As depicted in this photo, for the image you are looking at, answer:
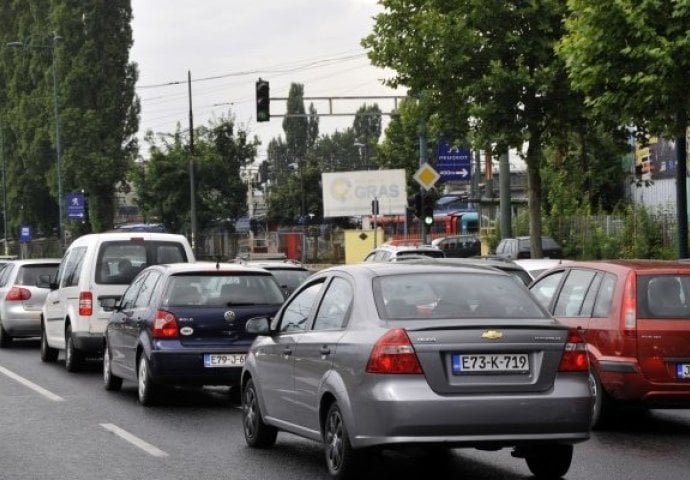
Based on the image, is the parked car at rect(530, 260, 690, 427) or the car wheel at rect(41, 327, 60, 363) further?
the car wheel at rect(41, 327, 60, 363)

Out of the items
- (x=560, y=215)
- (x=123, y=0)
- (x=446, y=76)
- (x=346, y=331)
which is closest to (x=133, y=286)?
(x=346, y=331)

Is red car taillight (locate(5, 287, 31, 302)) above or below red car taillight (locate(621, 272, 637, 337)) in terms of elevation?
below

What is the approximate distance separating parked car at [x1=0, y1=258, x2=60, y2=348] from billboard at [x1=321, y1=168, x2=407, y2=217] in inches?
2149

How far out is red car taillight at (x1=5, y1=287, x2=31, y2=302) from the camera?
26.1 metres

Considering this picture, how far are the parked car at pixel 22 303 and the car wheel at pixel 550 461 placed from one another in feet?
56.6

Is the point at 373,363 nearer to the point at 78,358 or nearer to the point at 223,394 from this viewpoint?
the point at 223,394

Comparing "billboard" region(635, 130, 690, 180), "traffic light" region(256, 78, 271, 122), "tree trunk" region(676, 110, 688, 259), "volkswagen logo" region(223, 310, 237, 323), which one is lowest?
"volkswagen logo" region(223, 310, 237, 323)

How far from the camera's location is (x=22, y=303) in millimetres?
26109

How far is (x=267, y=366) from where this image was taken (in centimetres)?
1111

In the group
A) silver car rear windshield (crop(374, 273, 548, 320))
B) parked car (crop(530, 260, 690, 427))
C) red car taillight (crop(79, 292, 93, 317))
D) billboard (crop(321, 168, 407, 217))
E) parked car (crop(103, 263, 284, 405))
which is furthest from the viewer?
billboard (crop(321, 168, 407, 217))

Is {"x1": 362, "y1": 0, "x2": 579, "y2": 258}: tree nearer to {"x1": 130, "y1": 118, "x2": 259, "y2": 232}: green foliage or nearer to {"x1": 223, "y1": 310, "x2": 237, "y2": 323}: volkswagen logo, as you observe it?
{"x1": 223, "y1": 310, "x2": 237, "y2": 323}: volkswagen logo

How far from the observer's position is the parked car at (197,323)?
14969mm

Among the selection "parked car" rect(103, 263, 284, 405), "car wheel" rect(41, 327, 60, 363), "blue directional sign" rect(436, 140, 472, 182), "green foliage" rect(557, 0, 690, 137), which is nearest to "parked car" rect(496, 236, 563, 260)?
"blue directional sign" rect(436, 140, 472, 182)

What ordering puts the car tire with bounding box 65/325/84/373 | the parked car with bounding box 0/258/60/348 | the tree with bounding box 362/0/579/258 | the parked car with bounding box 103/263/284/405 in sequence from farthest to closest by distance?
1. the tree with bounding box 362/0/579/258
2. the parked car with bounding box 0/258/60/348
3. the car tire with bounding box 65/325/84/373
4. the parked car with bounding box 103/263/284/405
